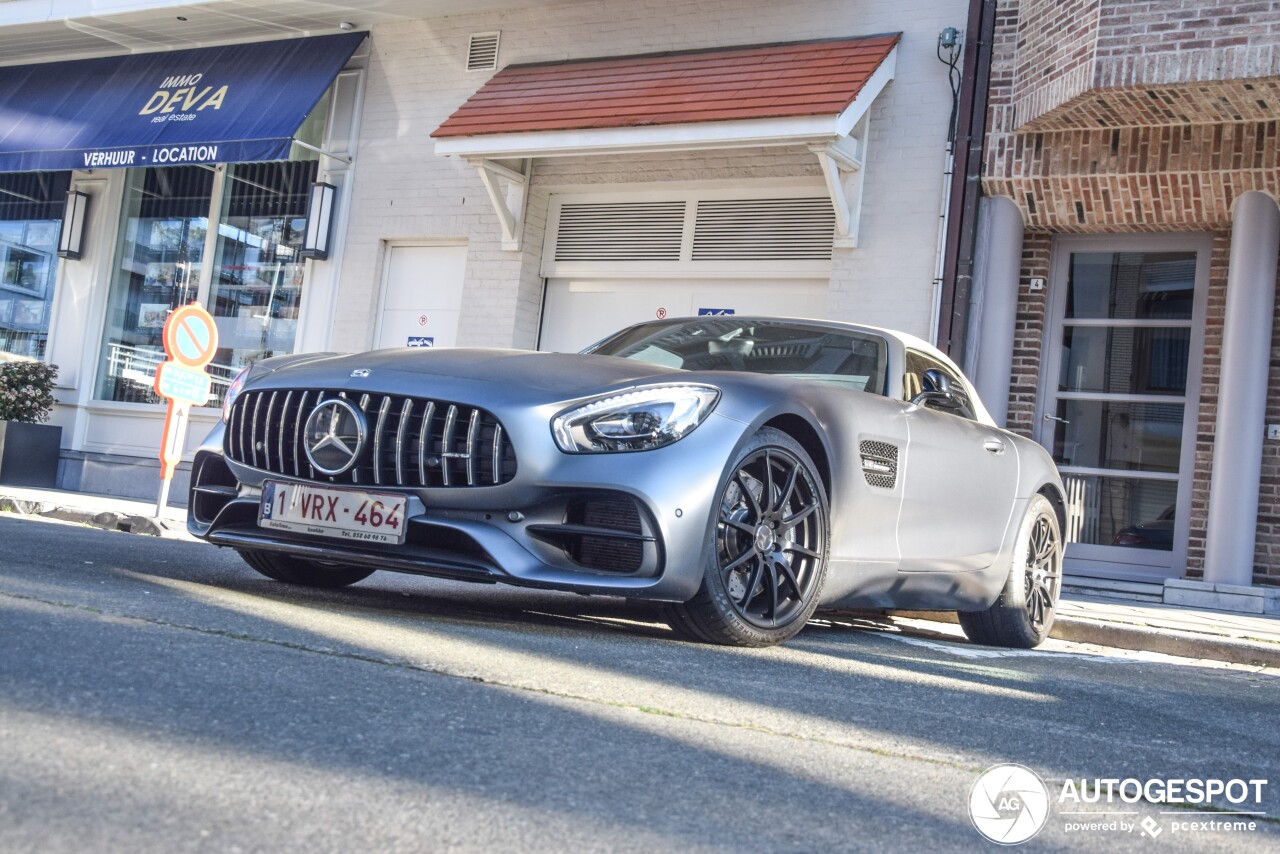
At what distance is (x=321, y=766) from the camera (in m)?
2.06

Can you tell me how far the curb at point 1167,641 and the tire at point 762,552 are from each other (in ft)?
9.76

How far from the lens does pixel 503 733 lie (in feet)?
8.11

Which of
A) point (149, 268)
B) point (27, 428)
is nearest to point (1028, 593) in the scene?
point (27, 428)

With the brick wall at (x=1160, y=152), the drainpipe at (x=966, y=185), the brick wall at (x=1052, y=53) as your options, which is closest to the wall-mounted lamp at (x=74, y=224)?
the drainpipe at (x=966, y=185)

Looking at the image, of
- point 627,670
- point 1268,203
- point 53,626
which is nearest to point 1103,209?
point 1268,203

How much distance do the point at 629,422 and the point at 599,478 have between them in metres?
0.21

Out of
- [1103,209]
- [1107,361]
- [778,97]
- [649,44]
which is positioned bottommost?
[1107,361]

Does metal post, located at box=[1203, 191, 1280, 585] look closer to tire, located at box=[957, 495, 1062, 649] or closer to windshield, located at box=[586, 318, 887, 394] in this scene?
tire, located at box=[957, 495, 1062, 649]

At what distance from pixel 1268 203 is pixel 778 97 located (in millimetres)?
3698

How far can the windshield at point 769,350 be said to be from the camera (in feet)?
17.1

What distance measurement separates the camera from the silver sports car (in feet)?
13.1

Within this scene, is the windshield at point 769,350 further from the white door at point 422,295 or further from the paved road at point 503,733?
the white door at point 422,295

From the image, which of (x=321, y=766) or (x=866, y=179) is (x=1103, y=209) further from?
(x=321, y=766)

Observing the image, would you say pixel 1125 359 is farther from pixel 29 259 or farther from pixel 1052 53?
pixel 29 259
